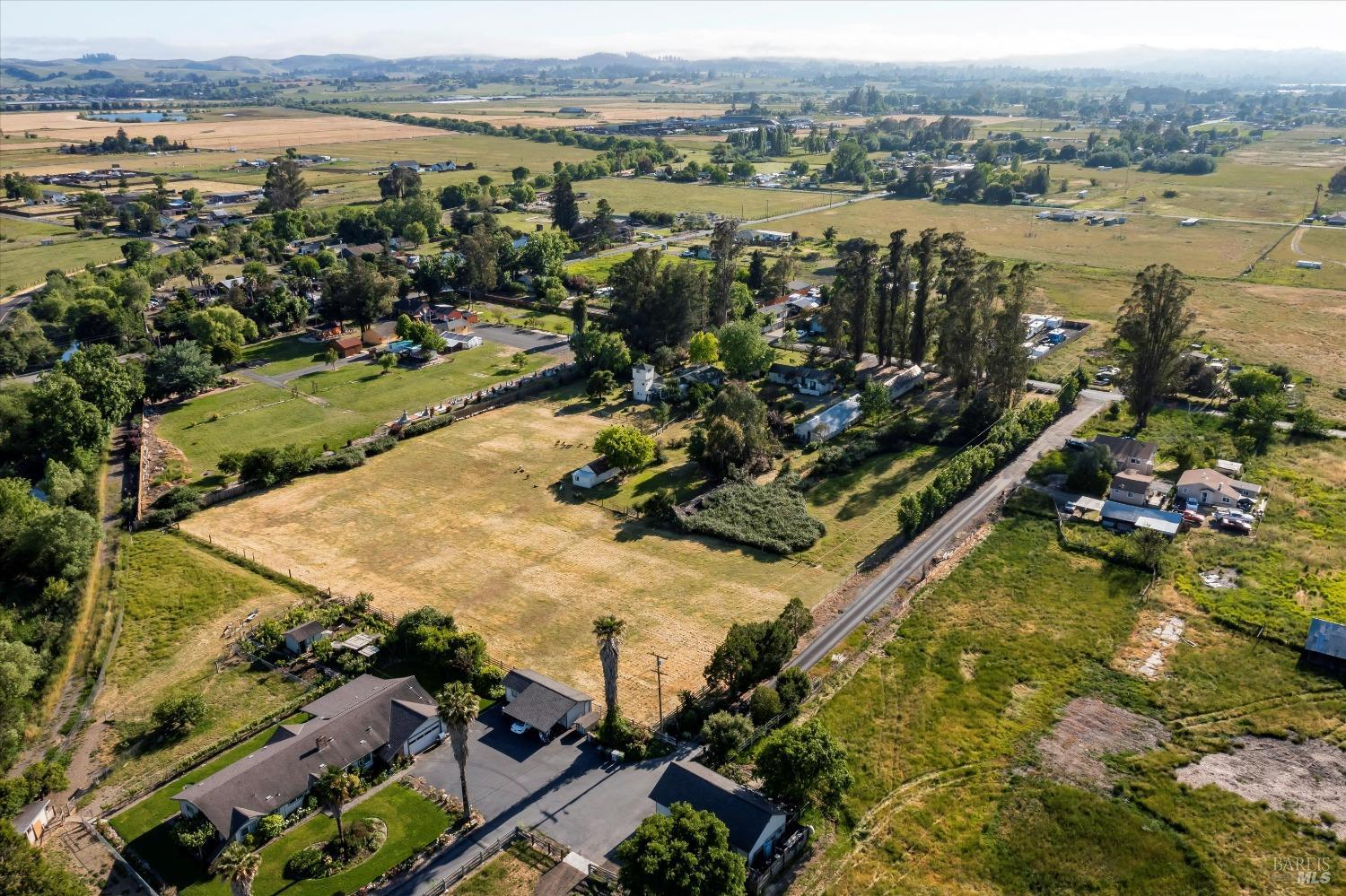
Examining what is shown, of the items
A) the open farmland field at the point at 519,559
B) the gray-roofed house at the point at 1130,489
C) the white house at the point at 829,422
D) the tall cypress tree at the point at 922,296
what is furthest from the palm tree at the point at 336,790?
the tall cypress tree at the point at 922,296

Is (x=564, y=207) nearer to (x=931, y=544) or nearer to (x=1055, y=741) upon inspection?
(x=931, y=544)

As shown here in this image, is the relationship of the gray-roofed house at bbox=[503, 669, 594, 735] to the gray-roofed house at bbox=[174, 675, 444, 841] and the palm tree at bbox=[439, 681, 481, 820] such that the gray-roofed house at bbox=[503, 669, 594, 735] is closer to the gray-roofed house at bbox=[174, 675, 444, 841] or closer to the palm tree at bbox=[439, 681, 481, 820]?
the gray-roofed house at bbox=[174, 675, 444, 841]

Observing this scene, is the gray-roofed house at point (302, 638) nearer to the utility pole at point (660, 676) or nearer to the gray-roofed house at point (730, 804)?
the utility pole at point (660, 676)

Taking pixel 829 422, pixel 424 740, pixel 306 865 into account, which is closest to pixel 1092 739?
pixel 424 740

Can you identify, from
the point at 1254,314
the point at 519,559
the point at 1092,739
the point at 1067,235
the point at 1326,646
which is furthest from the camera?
the point at 1067,235

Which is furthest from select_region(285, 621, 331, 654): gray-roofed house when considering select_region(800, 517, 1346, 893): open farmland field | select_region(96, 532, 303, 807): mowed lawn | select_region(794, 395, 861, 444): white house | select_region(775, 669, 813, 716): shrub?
select_region(794, 395, 861, 444): white house

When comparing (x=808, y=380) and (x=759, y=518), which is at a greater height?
(x=808, y=380)
